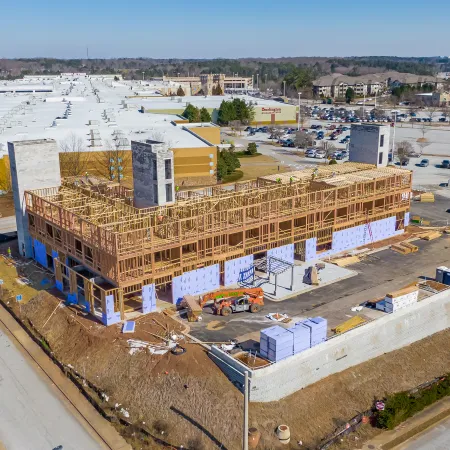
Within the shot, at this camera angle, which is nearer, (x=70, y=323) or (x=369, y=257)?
(x=70, y=323)

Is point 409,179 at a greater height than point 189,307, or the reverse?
point 409,179

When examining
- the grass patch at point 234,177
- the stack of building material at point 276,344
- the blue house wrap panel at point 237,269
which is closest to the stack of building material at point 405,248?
the blue house wrap panel at point 237,269

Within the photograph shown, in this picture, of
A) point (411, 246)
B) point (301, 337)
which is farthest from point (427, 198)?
point (301, 337)

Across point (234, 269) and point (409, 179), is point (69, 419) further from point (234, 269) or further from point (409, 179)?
point (409, 179)

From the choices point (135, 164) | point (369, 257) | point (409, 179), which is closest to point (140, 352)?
point (135, 164)

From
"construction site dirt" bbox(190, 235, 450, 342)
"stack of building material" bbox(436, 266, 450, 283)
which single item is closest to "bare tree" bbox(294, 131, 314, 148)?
"construction site dirt" bbox(190, 235, 450, 342)

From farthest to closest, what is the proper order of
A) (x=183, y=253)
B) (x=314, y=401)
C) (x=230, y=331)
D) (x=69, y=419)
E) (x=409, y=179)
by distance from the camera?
(x=409, y=179) → (x=183, y=253) → (x=230, y=331) → (x=314, y=401) → (x=69, y=419)

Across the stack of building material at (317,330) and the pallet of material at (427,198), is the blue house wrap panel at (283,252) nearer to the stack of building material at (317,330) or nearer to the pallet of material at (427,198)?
the stack of building material at (317,330)
